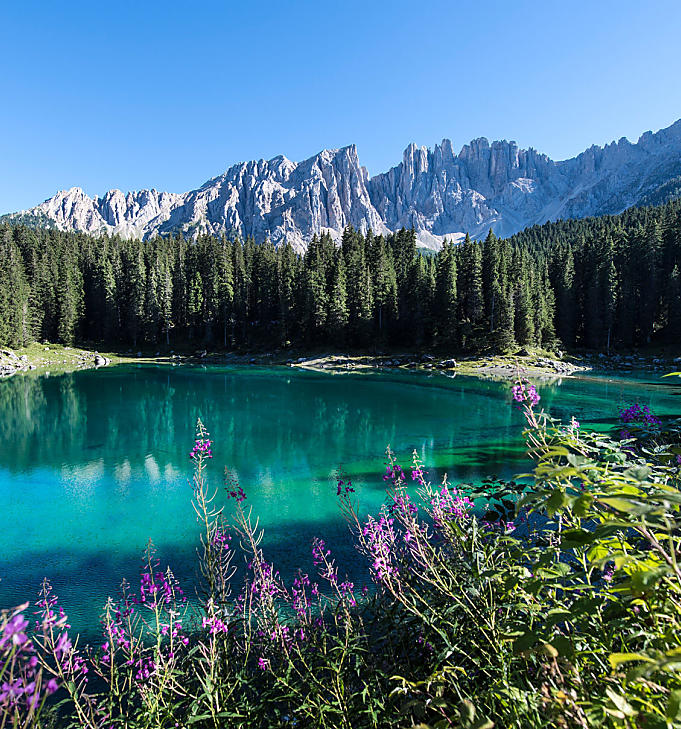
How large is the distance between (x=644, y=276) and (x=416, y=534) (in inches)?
3152

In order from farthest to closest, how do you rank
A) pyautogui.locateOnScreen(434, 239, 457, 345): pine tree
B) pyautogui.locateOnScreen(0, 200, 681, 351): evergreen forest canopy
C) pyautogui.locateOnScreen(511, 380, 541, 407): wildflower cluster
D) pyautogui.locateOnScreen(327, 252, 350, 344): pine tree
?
pyautogui.locateOnScreen(327, 252, 350, 344): pine tree
pyautogui.locateOnScreen(0, 200, 681, 351): evergreen forest canopy
pyautogui.locateOnScreen(434, 239, 457, 345): pine tree
pyautogui.locateOnScreen(511, 380, 541, 407): wildflower cluster

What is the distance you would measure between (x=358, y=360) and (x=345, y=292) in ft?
43.7

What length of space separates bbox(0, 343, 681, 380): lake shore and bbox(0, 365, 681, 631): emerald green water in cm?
989

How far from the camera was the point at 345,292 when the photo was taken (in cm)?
6844

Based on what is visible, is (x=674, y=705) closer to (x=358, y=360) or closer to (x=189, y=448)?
(x=189, y=448)

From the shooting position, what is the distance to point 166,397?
3516 centimetres

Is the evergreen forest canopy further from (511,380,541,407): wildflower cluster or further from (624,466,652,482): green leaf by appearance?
(624,466,652,482): green leaf

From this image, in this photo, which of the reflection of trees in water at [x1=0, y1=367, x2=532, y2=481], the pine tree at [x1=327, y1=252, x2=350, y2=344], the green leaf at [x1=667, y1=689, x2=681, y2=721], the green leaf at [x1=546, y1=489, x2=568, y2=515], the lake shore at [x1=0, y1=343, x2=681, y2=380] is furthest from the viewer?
the pine tree at [x1=327, y1=252, x2=350, y2=344]

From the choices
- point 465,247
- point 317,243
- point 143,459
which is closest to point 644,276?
point 465,247

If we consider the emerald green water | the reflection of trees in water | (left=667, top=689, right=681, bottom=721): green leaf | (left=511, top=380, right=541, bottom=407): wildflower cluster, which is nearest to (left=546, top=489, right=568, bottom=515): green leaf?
(left=667, top=689, right=681, bottom=721): green leaf

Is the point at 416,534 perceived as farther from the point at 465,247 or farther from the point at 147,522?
the point at 465,247

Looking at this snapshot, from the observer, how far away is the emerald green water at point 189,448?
10.4 metres

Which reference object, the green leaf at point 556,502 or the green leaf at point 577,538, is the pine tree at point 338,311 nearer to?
the green leaf at point 577,538

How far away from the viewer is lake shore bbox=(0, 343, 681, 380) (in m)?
51.6
